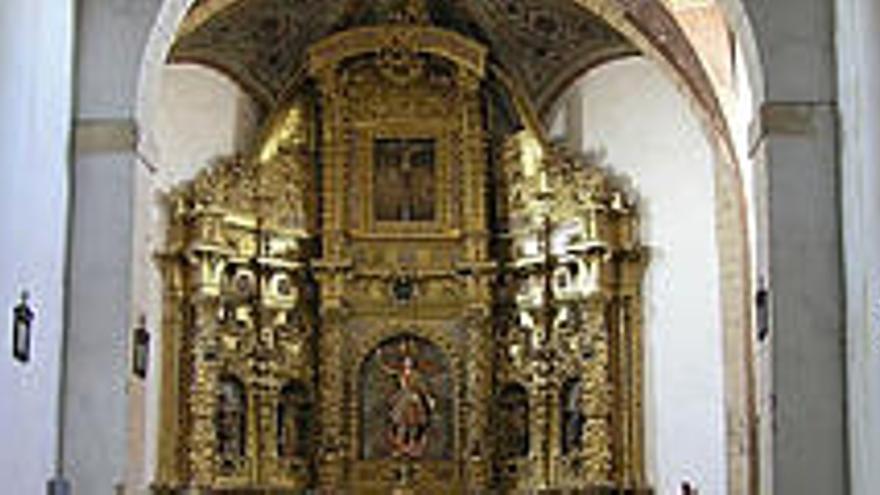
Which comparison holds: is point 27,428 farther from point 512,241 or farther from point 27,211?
point 512,241

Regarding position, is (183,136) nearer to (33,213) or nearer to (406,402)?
(406,402)

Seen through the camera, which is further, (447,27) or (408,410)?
(447,27)

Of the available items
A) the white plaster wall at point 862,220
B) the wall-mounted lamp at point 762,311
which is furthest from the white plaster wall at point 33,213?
the white plaster wall at point 862,220

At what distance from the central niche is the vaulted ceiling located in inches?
124

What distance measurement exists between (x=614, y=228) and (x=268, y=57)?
443cm

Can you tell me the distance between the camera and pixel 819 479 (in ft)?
33.1

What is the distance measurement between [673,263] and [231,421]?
5.06 metres

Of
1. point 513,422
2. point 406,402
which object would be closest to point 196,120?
point 406,402

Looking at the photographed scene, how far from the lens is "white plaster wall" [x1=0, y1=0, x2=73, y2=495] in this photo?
935 cm

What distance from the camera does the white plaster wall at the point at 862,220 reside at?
30.6ft

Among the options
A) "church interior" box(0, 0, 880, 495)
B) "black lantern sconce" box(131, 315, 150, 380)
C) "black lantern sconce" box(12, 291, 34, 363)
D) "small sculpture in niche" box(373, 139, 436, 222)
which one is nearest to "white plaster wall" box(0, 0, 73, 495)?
"black lantern sconce" box(12, 291, 34, 363)

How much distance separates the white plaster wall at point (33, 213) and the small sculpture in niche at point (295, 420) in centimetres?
926

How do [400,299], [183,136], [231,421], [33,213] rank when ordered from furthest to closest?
[400,299]
[183,136]
[231,421]
[33,213]

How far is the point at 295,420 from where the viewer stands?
781 inches
